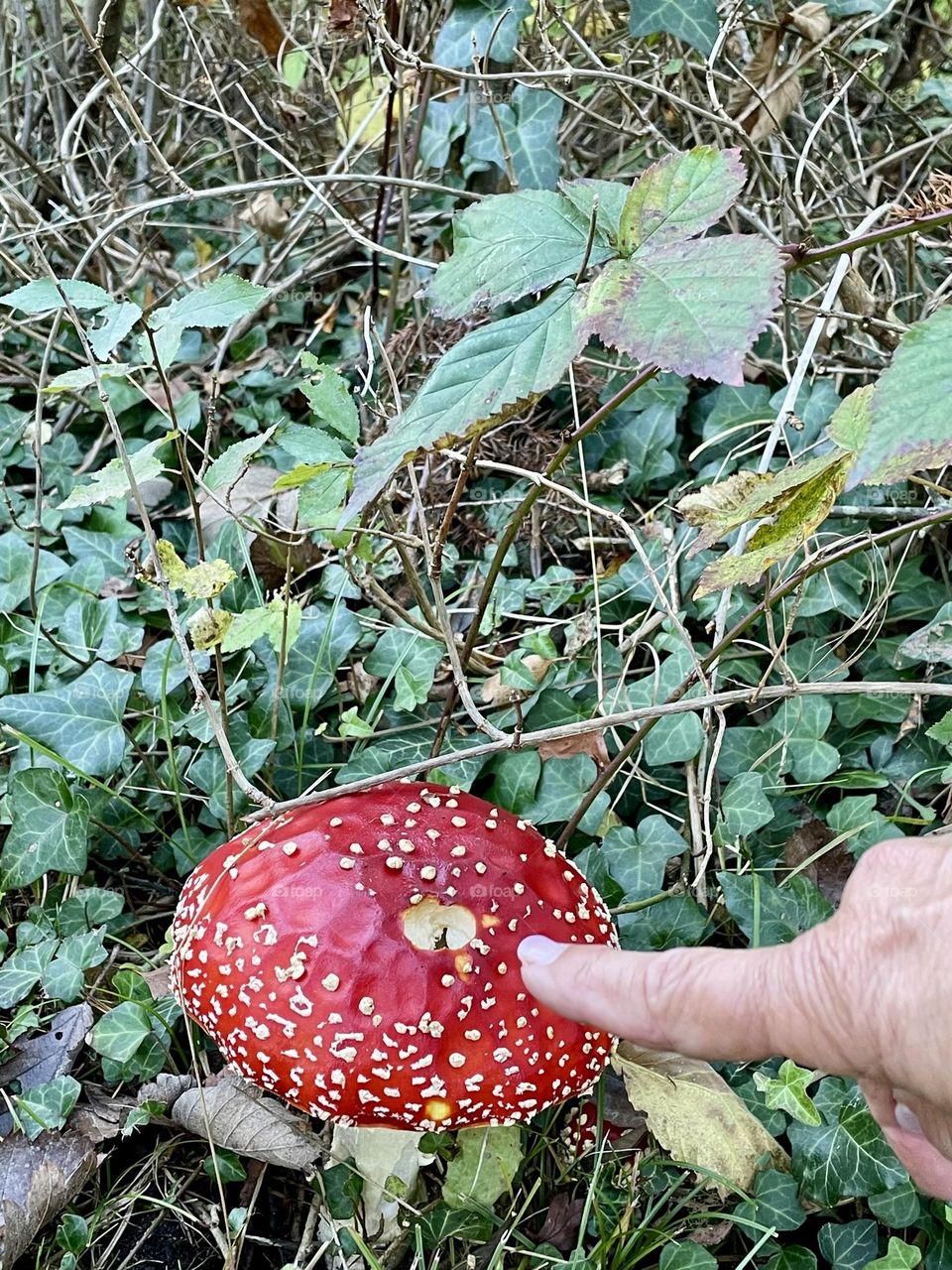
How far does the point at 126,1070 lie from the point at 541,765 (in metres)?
1.07

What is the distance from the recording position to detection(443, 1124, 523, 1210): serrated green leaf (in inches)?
74.2

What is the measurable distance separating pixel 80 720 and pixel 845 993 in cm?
183

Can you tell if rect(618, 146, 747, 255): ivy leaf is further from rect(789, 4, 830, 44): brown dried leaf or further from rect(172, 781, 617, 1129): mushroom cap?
rect(789, 4, 830, 44): brown dried leaf

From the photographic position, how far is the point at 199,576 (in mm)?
1745

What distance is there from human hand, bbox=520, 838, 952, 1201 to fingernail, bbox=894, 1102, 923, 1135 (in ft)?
0.15

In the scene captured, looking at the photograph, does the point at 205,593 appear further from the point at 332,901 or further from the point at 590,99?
the point at 590,99

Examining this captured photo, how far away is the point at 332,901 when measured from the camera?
1647mm

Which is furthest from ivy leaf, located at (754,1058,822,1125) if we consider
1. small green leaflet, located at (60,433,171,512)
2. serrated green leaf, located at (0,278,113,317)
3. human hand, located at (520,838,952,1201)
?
serrated green leaf, located at (0,278,113,317)

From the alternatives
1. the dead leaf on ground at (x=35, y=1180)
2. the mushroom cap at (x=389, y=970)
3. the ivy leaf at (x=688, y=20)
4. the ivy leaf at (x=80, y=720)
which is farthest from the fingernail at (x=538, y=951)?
the ivy leaf at (x=688, y=20)

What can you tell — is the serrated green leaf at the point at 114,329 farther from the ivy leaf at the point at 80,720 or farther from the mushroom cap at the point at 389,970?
the ivy leaf at the point at 80,720

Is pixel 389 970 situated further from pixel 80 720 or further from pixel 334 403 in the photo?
pixel 80 720

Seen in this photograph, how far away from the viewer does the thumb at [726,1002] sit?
1.11 m

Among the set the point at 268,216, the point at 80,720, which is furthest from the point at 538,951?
the point at 268,216

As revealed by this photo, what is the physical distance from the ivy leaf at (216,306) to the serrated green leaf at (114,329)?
45 millimetres
